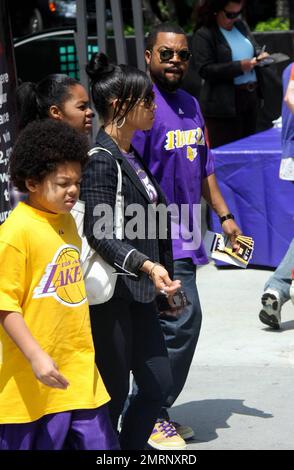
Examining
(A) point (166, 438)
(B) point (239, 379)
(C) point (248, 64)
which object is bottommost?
(B) point (239, 379)

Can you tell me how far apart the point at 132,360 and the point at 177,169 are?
95 cm

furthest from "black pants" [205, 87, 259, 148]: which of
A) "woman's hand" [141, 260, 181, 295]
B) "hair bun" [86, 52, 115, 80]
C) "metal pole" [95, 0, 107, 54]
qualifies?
"woman's hand" [141, 260, 181, 295]

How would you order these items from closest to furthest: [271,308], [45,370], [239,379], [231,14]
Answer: [45,370] → [239,379] → [271,308] → [231,14]

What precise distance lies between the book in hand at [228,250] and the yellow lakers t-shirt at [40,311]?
1481 mm

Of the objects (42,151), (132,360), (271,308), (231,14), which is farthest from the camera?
(231,14)

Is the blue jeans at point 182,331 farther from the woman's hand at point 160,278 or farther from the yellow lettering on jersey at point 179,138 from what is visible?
the woman's hand at point 160,278

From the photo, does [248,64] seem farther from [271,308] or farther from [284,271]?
→ [271,308]

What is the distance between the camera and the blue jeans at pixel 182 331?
4.58 metres

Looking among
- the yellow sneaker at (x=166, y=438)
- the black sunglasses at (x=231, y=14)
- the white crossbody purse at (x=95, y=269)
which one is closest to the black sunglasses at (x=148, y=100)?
the white crossbody purse at (x=95, y=269)

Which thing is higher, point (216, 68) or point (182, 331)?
point (216, 68)

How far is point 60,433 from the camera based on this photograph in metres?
3.34

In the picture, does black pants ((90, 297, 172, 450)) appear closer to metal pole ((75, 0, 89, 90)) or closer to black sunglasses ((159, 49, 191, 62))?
black sunglasses ((159, 49, 191, 62))

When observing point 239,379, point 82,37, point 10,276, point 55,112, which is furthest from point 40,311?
point 82,37

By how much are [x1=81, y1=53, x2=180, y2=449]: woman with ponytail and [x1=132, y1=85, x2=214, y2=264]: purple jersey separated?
1.41 feet
